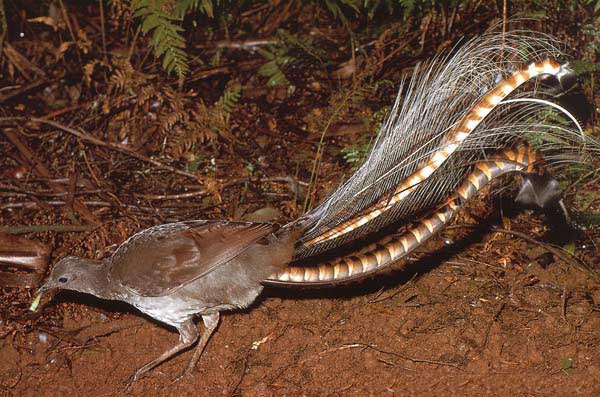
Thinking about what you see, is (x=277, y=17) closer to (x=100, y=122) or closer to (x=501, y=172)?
(x=100, y=122)

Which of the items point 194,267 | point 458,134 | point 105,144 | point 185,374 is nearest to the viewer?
point 458,134

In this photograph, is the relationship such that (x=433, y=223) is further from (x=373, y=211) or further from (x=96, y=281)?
(x=96, y=281)

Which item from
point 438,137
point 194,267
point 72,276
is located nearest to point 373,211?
point 438,137

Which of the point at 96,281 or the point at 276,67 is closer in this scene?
the point at 96,281

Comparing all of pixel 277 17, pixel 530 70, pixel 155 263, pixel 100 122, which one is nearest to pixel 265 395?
pixel 155 263

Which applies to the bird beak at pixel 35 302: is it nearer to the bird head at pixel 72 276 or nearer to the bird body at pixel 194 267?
the bird head at pixel 72 276

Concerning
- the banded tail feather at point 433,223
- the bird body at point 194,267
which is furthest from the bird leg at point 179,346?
the banded tail feather at point 433,223
